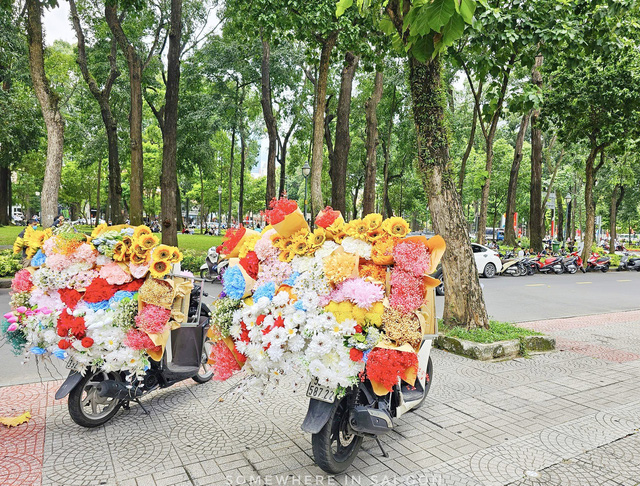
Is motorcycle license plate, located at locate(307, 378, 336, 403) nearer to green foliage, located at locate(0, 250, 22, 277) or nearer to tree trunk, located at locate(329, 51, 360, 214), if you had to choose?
green foliage, located at locate(0, 250, 22, 277)

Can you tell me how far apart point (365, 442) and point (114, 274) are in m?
2.57

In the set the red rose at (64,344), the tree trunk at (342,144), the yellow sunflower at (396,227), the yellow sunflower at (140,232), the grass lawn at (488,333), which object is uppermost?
the tree trunk at (342,144)

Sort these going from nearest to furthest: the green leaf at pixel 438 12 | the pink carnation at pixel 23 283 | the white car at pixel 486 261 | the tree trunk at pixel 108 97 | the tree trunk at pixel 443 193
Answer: the green leaf at pixel 438 12 < the pink carnation at pixel 23 283 < the tree trunk at pixel 443 193 < the tree trunk at pixel 108 97 < the white car at pixel 486 261

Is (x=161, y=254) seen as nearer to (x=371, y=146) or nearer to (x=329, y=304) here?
(x=329, y=304)

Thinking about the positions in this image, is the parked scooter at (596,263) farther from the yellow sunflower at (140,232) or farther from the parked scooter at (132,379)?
the yellow sunflower at (140,232)

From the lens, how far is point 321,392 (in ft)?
10.4

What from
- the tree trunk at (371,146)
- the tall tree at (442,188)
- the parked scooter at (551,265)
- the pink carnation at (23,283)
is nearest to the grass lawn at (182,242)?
the tree trunk at (371,146)

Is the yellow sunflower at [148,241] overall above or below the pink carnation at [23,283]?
above

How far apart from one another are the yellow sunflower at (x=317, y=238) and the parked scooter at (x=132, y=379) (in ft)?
6.02

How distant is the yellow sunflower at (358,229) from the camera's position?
3.40 metres

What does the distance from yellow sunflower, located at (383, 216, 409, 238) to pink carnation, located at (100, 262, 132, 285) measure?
7.64 feet

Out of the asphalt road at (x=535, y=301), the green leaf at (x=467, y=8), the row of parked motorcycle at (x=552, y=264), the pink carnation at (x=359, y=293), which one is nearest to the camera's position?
the green leaf at (x=467, y=8)

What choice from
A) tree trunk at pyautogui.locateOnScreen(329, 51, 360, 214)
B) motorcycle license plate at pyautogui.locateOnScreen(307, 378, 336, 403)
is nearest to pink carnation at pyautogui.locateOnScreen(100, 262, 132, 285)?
motorcycle license plate at pyautogui.locateOnScreen(307, 378, 336, 403)

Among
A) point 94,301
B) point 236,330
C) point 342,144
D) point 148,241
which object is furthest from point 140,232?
Result: point 342,144
